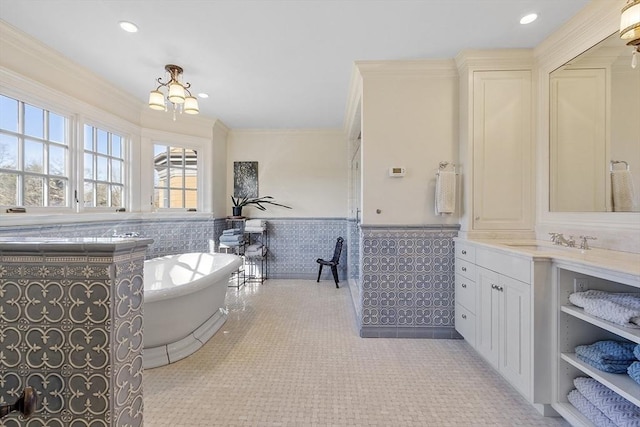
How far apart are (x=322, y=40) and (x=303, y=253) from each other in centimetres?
313

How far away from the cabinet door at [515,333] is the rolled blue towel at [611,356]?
27 cm

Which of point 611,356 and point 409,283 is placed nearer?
point 611,356

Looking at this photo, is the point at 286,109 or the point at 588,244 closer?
the point at 588,244

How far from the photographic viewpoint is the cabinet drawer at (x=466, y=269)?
7.38 ft

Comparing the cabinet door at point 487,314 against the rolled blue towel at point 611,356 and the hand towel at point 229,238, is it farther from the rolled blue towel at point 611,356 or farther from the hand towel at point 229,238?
the hand towel at point 229,238

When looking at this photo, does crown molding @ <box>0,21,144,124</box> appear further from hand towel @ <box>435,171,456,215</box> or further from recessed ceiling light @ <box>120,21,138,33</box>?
hand towel @ <box>435,171,456,215</box>

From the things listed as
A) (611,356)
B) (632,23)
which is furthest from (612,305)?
(632,23)

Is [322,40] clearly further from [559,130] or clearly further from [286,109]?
[559,130]

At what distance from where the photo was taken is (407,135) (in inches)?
103

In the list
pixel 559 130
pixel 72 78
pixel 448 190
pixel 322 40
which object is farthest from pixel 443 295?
pixel 72 78

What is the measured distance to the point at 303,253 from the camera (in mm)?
4613

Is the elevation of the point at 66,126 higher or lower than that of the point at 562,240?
higher

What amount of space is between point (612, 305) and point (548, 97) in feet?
5.80

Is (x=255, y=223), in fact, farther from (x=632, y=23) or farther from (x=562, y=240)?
(x=632, y=23)
